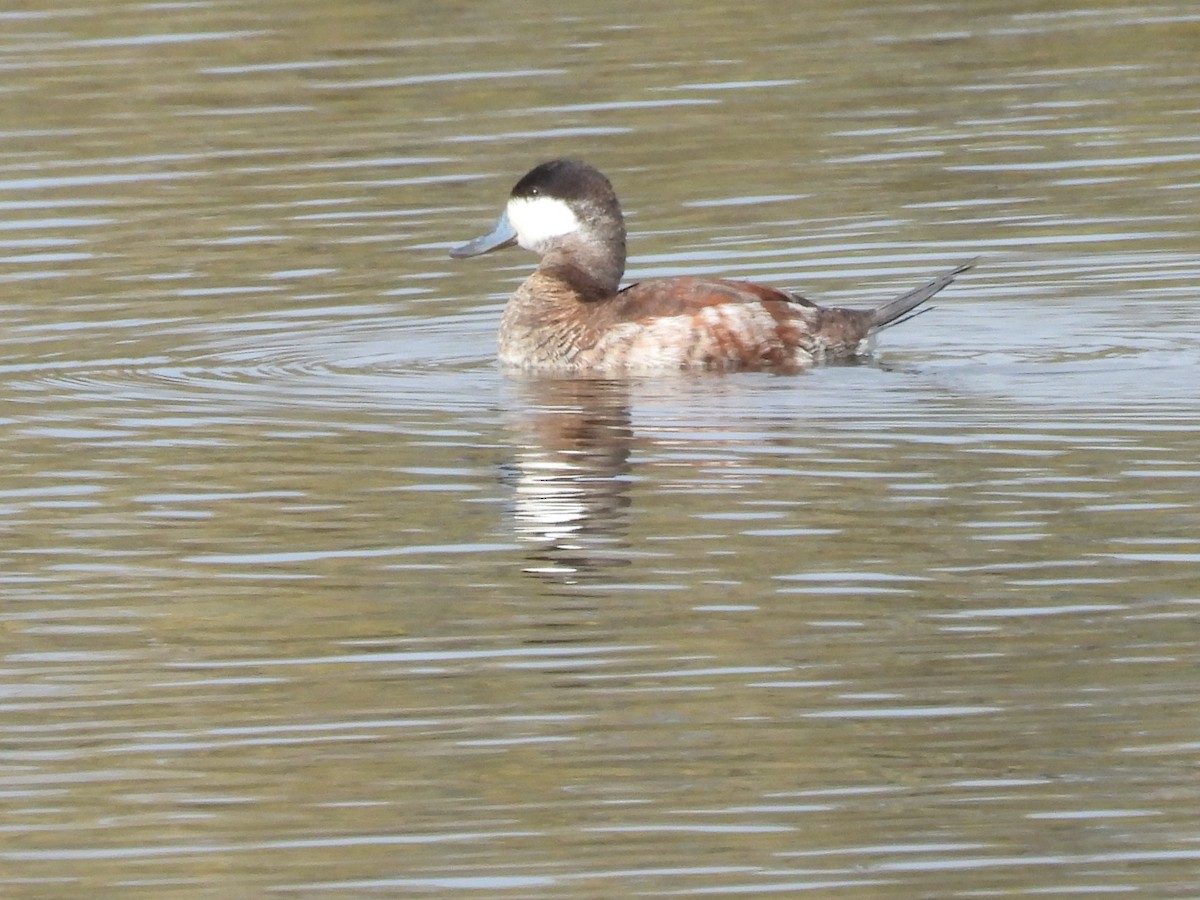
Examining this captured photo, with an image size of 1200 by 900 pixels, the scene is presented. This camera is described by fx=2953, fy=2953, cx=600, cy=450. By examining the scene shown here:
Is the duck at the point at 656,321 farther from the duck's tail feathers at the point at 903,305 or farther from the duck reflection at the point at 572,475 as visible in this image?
the duck reflection at the point at 572,475

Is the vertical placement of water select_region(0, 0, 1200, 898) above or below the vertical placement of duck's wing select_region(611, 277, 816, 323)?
below

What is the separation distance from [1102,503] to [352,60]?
430 inches

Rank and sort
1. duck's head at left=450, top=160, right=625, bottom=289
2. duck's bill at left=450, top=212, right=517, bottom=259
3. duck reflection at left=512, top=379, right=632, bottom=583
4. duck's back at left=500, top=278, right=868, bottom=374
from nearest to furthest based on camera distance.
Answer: duck reflection at left=512, top=379, right=632, bottom=583 → duck's back at left=500, top=278, right=868, bottom=374 → duck's head at left=450, top=160, right=625, bottom=289 → duck's bill at left=450, top=212, right=517, bottom=259

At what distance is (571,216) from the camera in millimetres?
12078

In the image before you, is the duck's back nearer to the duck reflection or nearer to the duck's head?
the duck reflection

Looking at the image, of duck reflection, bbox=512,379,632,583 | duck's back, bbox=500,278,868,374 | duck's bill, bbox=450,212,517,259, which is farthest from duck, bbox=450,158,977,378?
duck's bill, bbox=450,212,517,259

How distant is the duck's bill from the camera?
40.5 ft

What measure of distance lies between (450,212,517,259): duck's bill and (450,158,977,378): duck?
1.09ft

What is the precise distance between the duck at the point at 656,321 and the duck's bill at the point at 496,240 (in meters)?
0.33

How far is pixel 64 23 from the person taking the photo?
20047mm

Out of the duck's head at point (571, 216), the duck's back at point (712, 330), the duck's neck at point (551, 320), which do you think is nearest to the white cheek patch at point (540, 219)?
the duck's head at point (571, 216)

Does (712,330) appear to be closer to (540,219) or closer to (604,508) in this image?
(540,219)

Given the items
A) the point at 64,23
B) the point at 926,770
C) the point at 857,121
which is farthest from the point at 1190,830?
the point at 64,23

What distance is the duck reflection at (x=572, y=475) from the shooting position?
824cm
